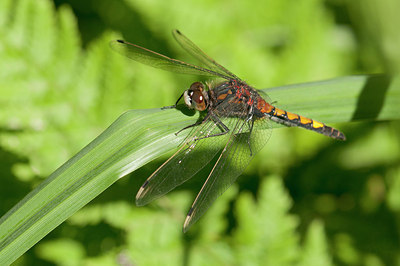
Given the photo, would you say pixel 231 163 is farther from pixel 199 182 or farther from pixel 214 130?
pixel 199 182

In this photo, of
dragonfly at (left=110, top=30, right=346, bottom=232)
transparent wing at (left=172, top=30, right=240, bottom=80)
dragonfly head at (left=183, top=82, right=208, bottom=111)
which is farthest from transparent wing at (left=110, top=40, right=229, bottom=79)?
dragonfly head at (left=183, top=82, right=208, bottom=111)

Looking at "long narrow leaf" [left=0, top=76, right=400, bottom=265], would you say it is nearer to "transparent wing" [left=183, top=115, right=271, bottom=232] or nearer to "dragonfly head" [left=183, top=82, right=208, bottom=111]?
"dragonfly head" [left=183, top=82, right=208, bottom=111]

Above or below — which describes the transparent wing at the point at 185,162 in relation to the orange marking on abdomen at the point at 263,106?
above

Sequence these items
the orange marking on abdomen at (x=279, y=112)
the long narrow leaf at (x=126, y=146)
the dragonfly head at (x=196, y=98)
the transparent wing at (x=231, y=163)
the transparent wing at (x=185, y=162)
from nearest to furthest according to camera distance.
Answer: the long narrow leaf at (x=126, y=146) < the transparent wing at (x=185, y=162) < the transparent wing at (x=231, y=163) < the dragonfly head at (x=196, y=98) < the orange marking on abdomen at (x=279, y=112)

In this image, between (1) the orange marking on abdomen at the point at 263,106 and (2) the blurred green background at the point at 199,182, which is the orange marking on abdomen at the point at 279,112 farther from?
(2) the blurred green background at the point at 199,182

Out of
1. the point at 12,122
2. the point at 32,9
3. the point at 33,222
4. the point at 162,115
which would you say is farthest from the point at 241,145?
the point at 32,9

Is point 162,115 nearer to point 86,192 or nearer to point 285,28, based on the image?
point 86,192

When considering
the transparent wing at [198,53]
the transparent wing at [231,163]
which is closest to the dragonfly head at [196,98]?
the transparent wing at [231,163]
